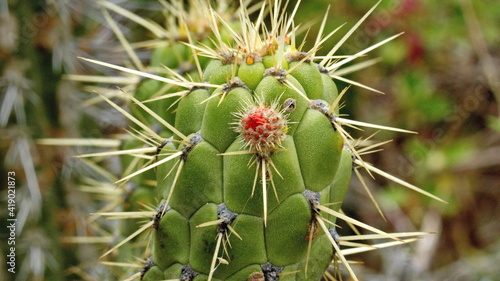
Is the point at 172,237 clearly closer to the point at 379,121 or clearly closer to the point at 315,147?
the point at 315,147

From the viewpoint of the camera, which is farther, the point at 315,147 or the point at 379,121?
the point at 379,121

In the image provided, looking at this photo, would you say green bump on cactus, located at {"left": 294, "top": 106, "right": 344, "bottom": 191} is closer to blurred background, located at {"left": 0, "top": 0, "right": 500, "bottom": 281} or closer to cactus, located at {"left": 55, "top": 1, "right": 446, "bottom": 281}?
cactus, located at {"left": 55, "top": 1, "right": 446, "bottom": 281}

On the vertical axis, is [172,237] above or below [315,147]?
below

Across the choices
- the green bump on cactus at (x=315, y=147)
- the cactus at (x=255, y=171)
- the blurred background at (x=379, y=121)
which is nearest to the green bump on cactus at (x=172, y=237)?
the cactus at (x=255, y=171)

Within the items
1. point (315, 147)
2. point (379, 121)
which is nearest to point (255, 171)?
point (315, 147)

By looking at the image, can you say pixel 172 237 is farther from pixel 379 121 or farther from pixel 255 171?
pixel 379 121

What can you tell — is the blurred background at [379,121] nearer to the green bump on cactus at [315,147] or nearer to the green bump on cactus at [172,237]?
the green bump on cactus at [172,237]
